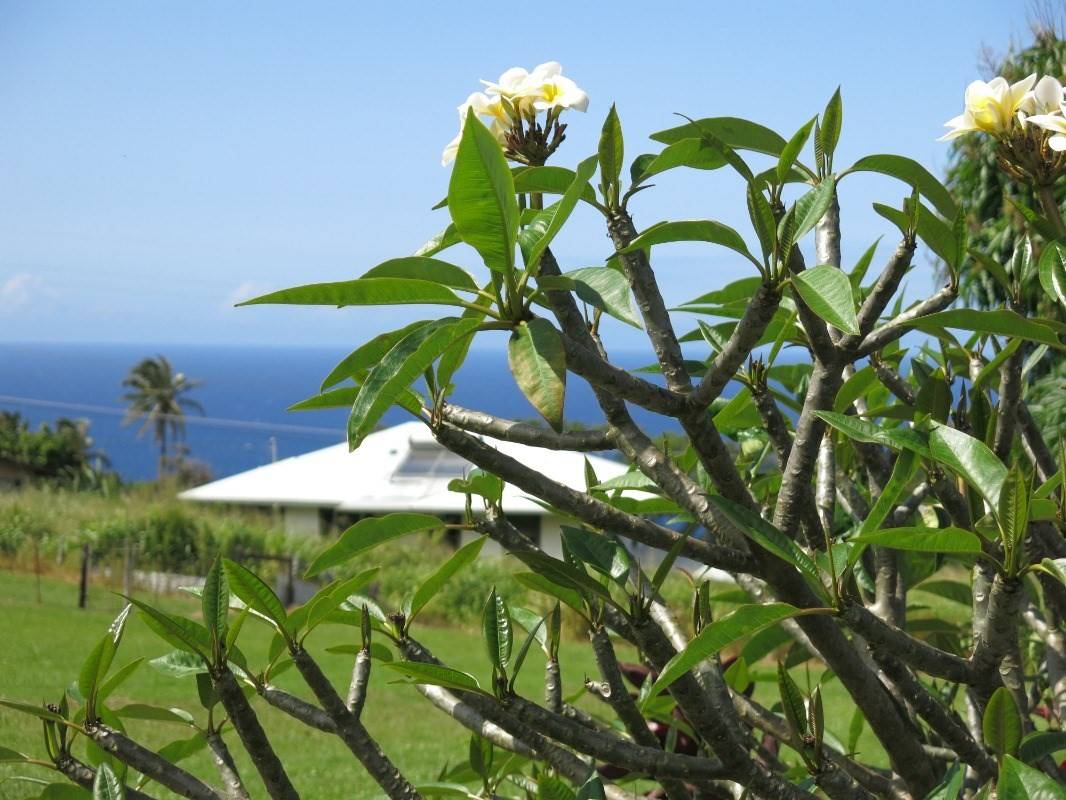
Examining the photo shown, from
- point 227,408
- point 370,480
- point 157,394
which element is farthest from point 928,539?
point 227,408

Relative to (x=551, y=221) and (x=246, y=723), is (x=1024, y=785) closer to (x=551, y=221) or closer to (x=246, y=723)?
(x=551, y=221)

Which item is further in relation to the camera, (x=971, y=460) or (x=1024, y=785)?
(x=971, y=460)

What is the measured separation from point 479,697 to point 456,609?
11681 millimetres

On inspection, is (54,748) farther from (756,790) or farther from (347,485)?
(347,485)

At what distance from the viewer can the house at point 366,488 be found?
20.7 m

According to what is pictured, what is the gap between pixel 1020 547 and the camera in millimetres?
769

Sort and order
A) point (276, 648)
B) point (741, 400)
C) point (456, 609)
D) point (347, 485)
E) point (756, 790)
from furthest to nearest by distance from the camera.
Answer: point (347, 485)
point (456, 609)
point (741, 400)
point (276, 648)
point (756, 790)

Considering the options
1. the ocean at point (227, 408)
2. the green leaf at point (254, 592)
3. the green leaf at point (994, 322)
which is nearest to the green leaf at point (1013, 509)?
the green leaf at point (994, 322)

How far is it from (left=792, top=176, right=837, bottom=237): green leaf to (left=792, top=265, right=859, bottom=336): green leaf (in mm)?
34

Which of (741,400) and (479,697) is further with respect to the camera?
(741,400)

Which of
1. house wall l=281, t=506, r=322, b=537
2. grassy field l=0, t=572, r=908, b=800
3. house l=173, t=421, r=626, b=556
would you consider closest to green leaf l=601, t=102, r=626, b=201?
grassy field l=0, t=572, r=908, b=800

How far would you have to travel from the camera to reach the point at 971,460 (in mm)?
807

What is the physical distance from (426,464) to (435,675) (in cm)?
2160

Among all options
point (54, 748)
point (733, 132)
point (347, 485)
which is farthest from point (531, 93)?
point (347, 485)
